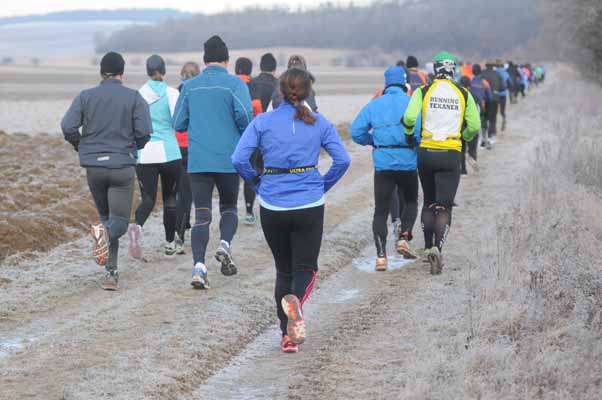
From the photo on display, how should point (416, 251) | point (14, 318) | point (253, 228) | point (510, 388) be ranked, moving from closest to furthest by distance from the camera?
point (510, 388) → point (14, 318) → point (416, 251) → point (253, 228)

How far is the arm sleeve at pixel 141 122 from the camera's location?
852 cm

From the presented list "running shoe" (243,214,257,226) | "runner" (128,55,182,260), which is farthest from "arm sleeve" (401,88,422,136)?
"running shoe" (243,214,257,226)

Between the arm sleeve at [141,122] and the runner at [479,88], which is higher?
the arm sleeve at [141,122]

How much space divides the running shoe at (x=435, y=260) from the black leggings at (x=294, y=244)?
2680mm

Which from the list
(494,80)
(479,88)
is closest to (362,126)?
(479,88)

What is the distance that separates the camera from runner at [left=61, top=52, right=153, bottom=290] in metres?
8.39

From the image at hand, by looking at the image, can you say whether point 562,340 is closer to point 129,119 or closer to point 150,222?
point 129,119

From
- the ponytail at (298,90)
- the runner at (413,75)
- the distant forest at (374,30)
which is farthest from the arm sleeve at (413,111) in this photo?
the distant forest at (374,30)

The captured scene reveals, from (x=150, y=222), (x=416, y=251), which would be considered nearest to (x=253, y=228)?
(x=150, y=222)

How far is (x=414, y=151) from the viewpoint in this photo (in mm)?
9453

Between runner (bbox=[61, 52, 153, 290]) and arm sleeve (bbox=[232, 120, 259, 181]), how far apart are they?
204 centimetres

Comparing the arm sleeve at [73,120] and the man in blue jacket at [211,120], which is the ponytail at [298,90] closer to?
the man in blue jacket at [211,120]

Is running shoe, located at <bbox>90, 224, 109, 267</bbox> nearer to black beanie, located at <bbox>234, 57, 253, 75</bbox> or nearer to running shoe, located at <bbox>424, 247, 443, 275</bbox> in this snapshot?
running shoe, located at <bbox>424, 247, 443, 275</bbox>

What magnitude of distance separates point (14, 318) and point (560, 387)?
4.44 metres
